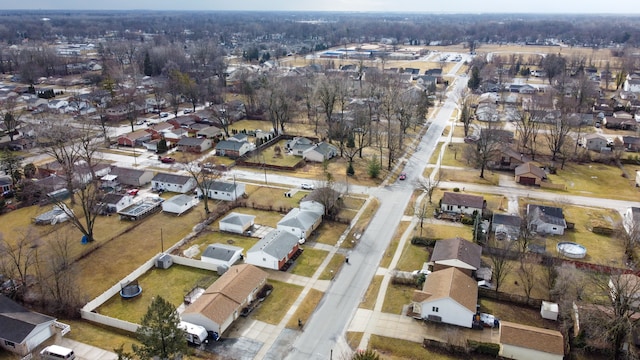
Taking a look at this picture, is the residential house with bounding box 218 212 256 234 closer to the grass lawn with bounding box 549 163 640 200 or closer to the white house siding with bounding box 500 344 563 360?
the white house siding with bounding box 500 344 563 360

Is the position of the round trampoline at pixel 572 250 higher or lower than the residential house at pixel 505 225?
lower

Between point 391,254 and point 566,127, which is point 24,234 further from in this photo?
point 566,127

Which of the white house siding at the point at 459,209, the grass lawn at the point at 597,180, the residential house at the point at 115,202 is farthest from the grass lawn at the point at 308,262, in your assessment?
the grass lawn at the point at 597,180

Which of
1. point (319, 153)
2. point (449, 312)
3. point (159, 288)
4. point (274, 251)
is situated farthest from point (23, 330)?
point (319, 153)

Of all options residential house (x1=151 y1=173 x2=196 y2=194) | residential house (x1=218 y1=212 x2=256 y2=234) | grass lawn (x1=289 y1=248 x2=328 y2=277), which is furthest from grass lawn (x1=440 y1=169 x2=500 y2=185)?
residential house (x1=151 y1=173 x2=196 y2=194)

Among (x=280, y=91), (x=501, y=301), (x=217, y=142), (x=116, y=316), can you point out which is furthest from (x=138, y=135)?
(x=501, y=301)

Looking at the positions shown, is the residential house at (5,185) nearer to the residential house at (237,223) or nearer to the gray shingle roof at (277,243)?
the residential house at (237,223)
